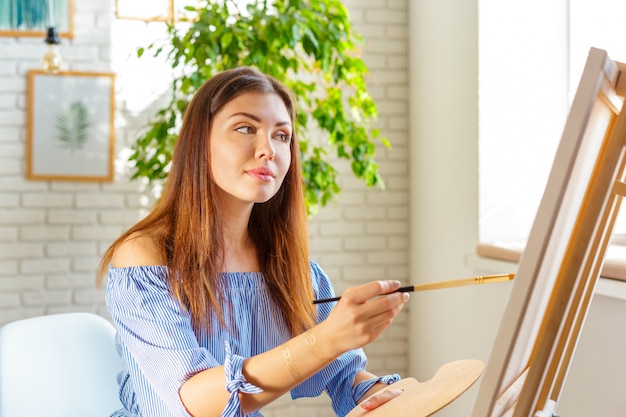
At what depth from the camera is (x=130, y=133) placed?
397cm

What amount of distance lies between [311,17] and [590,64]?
2306 mm

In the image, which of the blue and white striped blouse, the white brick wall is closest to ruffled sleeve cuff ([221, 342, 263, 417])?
the blue and white striped blouse

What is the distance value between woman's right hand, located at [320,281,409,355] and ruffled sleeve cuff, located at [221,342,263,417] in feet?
0.70

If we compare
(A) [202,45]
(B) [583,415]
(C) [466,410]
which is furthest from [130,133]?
(B) [583,415]

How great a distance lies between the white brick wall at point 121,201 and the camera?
152 inches

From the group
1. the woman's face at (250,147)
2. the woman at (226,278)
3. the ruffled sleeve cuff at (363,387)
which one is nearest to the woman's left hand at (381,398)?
the woman at (226,278)

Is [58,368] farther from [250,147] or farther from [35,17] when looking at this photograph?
[35,17]

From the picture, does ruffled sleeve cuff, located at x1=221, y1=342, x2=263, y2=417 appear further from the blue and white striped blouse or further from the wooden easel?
the wooden easel

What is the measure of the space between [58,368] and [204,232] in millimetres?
574

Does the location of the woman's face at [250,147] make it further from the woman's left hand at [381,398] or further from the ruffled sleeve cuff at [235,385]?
the woman's left hand at [381,398]

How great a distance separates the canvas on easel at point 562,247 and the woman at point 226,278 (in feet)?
1.20

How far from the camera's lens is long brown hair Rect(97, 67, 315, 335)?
1.70 metres

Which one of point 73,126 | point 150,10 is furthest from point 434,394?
point 150,10

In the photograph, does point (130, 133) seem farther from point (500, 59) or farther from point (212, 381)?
point (212, 381)
